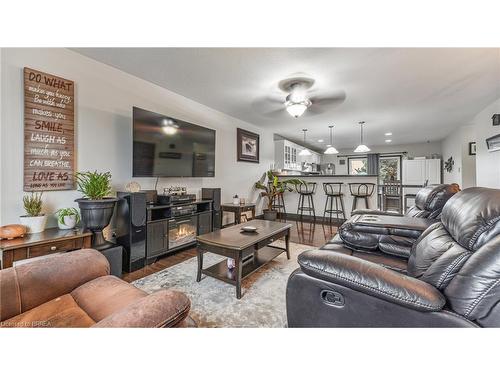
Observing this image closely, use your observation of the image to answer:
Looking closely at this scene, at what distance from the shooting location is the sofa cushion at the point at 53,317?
0.89m

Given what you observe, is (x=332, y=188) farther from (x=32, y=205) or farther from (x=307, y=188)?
(x=32, y=205)

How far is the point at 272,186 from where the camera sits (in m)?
5.29

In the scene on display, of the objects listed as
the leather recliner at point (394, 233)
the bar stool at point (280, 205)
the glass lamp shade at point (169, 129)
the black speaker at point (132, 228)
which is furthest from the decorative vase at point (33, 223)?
the bar stool at point (280, 205)

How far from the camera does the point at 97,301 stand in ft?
3.36

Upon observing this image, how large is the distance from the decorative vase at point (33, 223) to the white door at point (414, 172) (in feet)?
30.5

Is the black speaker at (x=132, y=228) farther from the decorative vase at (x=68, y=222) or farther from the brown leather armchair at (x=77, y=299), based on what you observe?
the brown leather armchair at (x=77, y=299)

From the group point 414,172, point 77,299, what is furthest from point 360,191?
point 77,299

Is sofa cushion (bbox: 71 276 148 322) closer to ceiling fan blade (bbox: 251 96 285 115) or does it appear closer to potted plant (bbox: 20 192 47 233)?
potted plant (bbox: 20 192 47 233)

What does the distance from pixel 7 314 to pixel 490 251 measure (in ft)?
6.54


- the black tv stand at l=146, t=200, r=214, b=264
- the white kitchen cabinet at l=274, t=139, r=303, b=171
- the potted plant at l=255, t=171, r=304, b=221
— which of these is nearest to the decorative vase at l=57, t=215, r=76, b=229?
the black tv stand at l=146, t=200, r=214, b=264

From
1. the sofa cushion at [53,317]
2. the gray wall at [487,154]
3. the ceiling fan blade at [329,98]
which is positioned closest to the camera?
the sofa cushion at [53,317]

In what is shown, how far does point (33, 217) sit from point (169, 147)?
161 cm

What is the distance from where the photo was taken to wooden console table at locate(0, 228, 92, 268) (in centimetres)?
152
